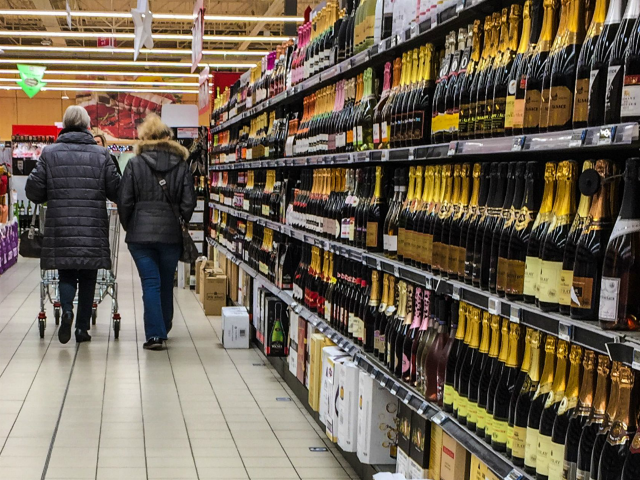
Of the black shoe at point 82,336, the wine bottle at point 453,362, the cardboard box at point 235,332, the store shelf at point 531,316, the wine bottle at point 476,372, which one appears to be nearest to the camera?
the store shelf at point 531,316

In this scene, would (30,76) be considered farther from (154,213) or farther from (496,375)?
(496,375)

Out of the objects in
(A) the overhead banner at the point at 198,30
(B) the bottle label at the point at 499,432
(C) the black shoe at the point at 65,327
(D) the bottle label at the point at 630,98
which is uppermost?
(A) the overhead banner at the point at 198,30

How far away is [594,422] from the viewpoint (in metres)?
2.29

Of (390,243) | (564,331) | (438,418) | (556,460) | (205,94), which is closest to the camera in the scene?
(564,331)

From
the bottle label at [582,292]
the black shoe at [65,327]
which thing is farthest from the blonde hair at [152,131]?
the bottle label at [582,292]

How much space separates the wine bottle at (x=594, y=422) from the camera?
2268mm

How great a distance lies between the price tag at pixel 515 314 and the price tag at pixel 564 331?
250 millimetres

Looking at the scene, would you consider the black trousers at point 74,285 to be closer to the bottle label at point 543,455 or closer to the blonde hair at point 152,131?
the blonde hair at point 152,131

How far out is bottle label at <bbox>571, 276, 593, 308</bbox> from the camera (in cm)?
228

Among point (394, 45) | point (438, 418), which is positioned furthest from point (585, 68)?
point (394, 45)

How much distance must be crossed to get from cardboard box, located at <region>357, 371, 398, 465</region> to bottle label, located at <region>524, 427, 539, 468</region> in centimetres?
135

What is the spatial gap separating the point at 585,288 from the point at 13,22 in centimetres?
2296

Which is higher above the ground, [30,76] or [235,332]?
[30,76]

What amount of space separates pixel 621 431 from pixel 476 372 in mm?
875
